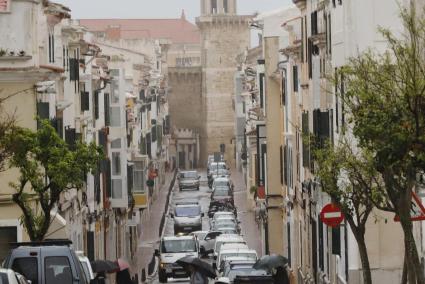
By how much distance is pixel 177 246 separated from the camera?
57125mm

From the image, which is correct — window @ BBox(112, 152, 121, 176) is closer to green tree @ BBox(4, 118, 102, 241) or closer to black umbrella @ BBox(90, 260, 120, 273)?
green tree @ BBox(4, 118, 102, 241)

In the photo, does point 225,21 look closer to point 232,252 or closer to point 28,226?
point 232,252

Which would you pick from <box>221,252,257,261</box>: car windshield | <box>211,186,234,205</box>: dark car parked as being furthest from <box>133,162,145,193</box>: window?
<box>221,252,257,261</box>: car windshield

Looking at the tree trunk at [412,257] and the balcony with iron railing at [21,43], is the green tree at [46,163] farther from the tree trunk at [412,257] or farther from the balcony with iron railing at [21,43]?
the tree trunk at [412,257]

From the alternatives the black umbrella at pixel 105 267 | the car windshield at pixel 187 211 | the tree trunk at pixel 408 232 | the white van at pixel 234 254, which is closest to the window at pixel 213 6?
the car windshield at pixel 187 211

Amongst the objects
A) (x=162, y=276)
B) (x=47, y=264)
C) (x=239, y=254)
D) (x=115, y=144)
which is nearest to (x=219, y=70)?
(x=115, y=144)

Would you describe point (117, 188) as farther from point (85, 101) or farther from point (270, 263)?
point (270, 263)

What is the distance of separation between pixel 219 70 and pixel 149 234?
256 ft


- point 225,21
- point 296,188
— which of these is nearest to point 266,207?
point 296,188

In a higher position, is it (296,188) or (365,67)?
(365,67)

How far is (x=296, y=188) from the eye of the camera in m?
53.0

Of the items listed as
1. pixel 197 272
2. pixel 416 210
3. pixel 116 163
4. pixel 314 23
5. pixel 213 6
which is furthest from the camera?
pixel 213 6

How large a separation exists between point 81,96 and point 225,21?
107 m

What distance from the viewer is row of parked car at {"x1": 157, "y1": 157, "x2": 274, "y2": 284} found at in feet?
138
